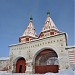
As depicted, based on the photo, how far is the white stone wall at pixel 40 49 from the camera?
15.6 m

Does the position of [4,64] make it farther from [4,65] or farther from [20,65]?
[20,65]

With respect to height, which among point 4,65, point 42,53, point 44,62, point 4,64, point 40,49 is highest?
point 40,49

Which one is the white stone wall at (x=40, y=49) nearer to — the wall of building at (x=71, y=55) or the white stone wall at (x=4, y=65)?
the wall of building at (x=71, y=55)

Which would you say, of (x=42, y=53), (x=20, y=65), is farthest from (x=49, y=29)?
(x=20, y=65)

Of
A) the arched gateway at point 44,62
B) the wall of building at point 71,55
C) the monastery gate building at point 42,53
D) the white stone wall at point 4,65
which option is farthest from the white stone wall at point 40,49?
the white stone wall at point 4,65

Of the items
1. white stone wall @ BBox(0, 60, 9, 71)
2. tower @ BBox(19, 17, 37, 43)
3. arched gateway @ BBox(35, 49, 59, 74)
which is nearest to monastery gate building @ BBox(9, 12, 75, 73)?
arched gateway @ BBox(35, 49, 59, 74)

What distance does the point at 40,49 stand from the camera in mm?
17875

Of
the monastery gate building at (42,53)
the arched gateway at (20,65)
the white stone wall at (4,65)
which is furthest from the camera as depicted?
the white stone wall at (4,65)

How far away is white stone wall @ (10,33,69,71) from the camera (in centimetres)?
1556

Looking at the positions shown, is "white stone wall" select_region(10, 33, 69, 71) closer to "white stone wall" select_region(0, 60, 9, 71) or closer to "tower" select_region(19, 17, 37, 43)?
"white stone wall" select_region(0, 60, 9, 71)

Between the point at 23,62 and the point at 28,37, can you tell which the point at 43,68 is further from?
the point at 28,37

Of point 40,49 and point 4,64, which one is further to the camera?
point 4,64

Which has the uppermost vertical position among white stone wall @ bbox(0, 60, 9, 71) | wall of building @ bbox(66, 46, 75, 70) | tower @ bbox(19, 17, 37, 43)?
tower @ bbox(19, 17, 37, 43)

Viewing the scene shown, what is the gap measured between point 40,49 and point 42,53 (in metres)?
0.70
